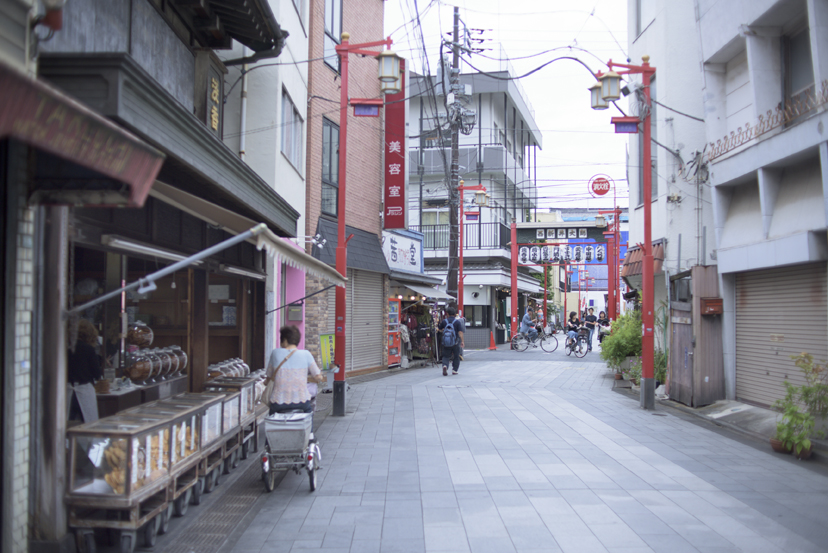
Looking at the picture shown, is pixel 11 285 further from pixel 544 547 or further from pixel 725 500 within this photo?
pixel 725 500

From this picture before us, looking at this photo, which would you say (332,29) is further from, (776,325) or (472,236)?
(472,236)

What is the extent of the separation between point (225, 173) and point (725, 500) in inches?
251

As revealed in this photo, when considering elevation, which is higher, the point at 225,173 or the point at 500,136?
the point at 500,136

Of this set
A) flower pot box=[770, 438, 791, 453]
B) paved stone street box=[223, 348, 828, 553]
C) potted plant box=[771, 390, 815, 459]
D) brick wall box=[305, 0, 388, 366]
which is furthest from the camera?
brick wall box=[305, 0, 388, 366]

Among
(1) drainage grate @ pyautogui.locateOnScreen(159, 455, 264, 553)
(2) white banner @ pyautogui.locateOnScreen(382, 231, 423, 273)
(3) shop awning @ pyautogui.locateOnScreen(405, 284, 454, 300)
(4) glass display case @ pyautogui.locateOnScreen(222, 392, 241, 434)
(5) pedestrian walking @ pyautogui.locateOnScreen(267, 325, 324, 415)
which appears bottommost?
(1) drainage grate @ pyautogui.locateOnScreen(159, 455, 264, 553)

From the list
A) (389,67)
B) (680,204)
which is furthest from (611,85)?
(389,67)

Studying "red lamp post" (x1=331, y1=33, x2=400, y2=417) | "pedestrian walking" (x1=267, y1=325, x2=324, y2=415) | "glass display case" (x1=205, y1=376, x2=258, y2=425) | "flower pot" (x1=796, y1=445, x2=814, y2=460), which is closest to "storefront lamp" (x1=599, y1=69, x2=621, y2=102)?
"red lamp post" (x1=331, y1=33, x2=400, y2=417)

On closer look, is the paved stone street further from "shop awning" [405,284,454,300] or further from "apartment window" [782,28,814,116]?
"shop awning" [405,284,454,300]

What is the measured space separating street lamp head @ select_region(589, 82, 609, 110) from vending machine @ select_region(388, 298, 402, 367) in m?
10.9

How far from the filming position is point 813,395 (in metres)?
8.77

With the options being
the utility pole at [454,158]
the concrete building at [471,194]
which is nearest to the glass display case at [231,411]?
the utility pole at [454,158]

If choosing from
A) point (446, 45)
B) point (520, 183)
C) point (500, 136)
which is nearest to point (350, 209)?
point (446, 45)

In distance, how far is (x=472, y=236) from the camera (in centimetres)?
3581

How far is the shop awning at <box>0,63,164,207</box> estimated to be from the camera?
261 cm
